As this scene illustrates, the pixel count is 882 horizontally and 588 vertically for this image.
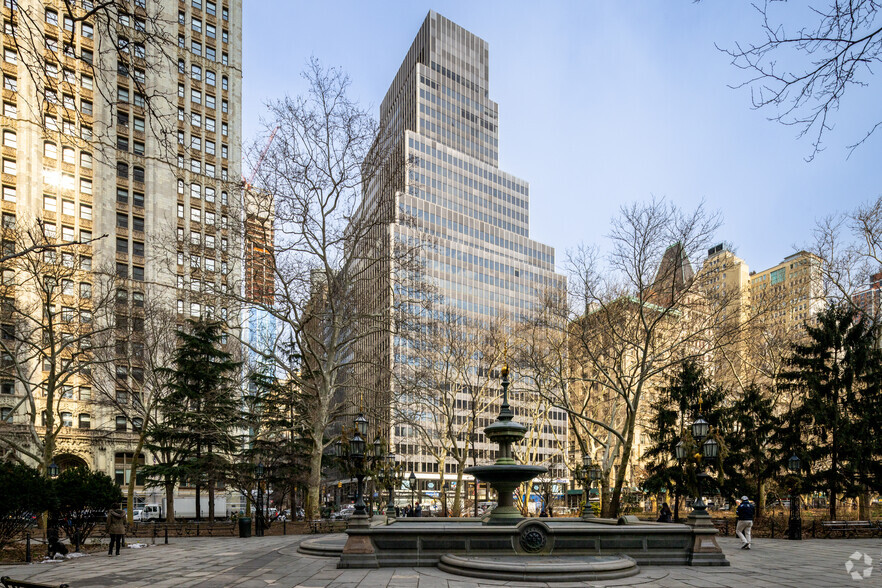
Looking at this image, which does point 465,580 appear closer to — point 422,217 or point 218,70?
point 218,70

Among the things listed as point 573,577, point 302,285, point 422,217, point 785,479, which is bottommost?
point 785,479

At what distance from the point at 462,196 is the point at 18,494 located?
4080 inches

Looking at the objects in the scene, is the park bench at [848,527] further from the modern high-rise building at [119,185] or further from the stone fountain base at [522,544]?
the modern high-rise building at [119,185]

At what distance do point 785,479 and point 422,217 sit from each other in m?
81.2

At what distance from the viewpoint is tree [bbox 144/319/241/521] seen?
33.1 metres

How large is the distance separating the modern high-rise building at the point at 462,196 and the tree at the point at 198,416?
61.9 m

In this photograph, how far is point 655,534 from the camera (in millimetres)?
16422

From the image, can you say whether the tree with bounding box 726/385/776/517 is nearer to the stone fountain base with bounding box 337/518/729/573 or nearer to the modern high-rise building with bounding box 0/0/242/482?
the stone fountain base with bounding box 337/518/729/573

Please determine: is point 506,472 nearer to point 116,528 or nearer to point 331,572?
point 331,572

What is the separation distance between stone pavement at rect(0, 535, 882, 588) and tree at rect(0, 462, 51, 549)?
153 cm

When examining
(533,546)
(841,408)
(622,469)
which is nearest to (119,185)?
(622,469)

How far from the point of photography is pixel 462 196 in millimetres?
115875

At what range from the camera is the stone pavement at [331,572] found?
512 inches

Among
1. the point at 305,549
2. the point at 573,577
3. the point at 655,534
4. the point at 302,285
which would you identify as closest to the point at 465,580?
the point at 573,577
